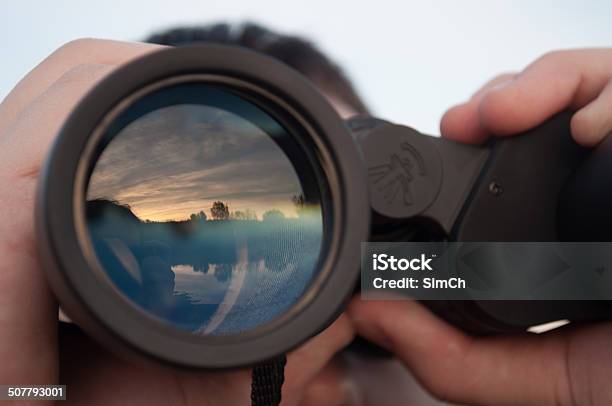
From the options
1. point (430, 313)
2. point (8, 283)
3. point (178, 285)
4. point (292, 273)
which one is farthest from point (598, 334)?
point (8, 283)

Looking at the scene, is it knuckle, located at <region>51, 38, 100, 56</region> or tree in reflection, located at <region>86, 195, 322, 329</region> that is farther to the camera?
knuckle, located at <region>51, 38, 100, 56</region>

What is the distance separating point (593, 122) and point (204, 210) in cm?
48

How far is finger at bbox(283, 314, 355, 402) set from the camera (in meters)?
0.87

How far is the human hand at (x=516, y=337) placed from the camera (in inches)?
29.8

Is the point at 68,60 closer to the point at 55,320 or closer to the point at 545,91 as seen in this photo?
the point at 55,320

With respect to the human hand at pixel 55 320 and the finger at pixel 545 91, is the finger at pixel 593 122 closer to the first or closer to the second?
the finger at pixel 545 91

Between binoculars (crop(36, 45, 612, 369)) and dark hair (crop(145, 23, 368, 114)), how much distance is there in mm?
978

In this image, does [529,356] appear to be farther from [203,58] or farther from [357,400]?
[203,58]

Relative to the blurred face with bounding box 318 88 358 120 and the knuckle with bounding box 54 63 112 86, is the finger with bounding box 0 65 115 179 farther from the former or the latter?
the blurred face with bounding box 318 88 358 120

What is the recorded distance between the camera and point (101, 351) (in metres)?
0.70

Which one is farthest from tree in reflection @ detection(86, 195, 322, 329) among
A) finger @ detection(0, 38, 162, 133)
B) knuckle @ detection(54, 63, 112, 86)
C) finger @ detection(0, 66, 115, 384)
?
finger @ detection(0, 38, 162, 133)

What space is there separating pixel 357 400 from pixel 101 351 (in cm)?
61
